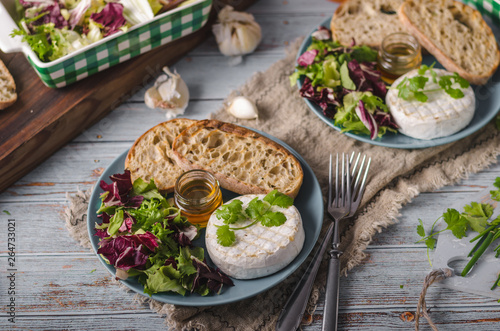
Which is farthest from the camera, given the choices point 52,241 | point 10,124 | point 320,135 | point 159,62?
point 159,62

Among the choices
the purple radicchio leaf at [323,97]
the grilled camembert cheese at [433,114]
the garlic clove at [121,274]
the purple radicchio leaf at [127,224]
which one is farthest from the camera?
the purple radicchio leaf at [323,97]

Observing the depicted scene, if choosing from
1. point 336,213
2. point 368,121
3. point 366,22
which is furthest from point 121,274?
Answer: point 366,22

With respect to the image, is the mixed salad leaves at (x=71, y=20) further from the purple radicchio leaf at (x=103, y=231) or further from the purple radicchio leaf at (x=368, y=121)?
the purple radicchio leaf at (x=368, y=121)

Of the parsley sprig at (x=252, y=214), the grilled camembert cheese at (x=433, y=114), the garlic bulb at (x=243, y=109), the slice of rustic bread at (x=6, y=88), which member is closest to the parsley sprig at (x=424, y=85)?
the grilled camembert cheese at (x=433, y=114)

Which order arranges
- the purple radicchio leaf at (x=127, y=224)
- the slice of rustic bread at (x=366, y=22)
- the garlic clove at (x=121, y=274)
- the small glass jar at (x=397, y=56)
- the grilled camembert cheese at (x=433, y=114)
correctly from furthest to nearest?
the slice of rustic bread at (x=366, y=22), the small glass jar at (x=397, y=56), the grilled camembert cheese at (x=433, y=114), the purple radicchio leaf at (x=127, y=224), the garlic clove at (x=121, y=274)

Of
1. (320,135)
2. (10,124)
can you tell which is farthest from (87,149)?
(320,135)

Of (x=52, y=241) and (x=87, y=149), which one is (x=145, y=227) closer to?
(x=52, y=241)

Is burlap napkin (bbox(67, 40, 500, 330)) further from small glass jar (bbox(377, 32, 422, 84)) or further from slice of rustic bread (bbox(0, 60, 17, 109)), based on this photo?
slice of rustic bread (bbox(0, 60, 17, 109))

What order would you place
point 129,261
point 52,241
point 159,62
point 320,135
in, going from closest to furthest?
point 129,261 < point 52,241 < point 320,135 < point 159,62
